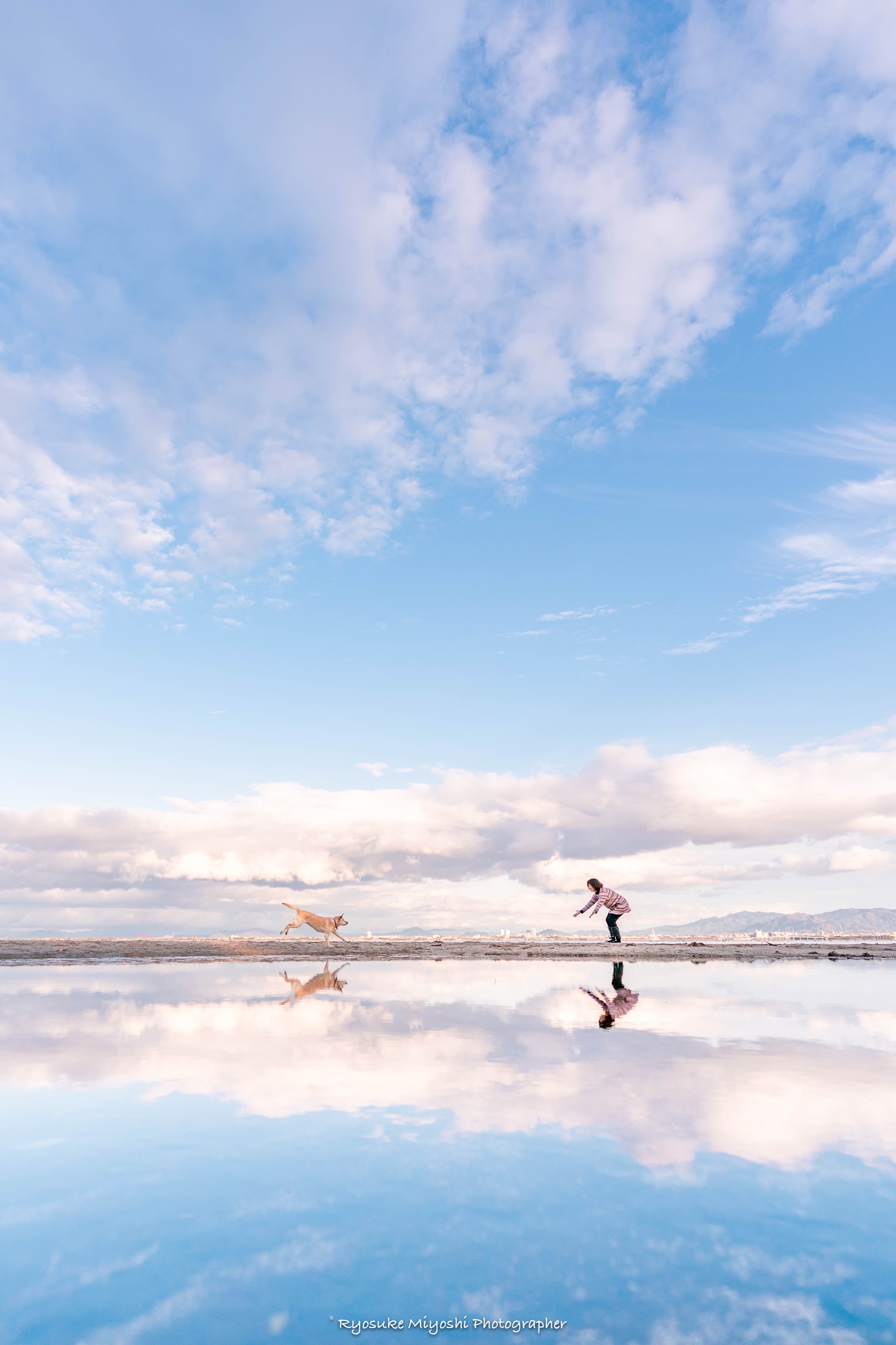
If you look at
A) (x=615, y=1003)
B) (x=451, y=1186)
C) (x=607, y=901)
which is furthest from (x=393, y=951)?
(x=451, y=1186)

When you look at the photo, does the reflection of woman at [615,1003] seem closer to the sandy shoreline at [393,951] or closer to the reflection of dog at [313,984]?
the reflection of dog at [313,984]

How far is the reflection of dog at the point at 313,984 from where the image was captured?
59.8 ft

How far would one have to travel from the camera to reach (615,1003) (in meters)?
16.7

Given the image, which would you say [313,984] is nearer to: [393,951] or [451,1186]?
[451,1186]

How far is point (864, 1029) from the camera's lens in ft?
44.7

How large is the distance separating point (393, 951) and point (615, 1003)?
24123 millimetres

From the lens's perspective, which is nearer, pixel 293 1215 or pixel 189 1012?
pixel 293 1215

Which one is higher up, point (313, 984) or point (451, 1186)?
point (313, 984)

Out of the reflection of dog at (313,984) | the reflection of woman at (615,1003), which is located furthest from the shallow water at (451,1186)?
the reflection of dog at (313,984)

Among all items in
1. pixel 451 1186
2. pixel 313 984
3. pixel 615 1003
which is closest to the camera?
pixel 451 1186

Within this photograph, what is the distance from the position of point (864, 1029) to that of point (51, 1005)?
1738cm

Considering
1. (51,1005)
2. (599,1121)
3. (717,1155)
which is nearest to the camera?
(717,1155)

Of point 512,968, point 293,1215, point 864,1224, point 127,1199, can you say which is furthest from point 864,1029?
point 512,968

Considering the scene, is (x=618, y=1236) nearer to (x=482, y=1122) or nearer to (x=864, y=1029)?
(x=482, y=1122)
